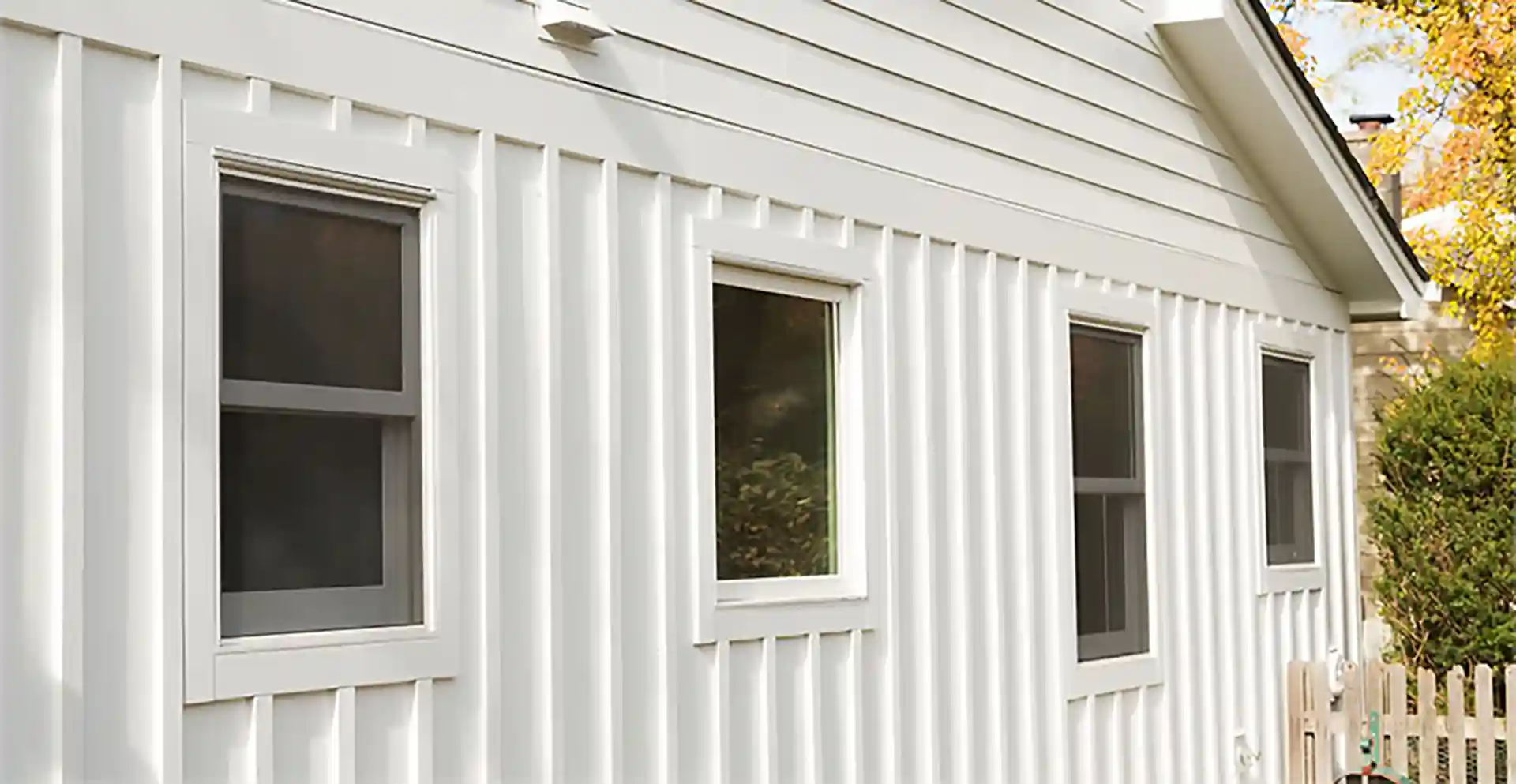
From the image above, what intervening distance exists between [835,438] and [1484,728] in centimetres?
505

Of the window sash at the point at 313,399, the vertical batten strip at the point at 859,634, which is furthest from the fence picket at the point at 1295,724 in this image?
the window sash at the point at 313,399

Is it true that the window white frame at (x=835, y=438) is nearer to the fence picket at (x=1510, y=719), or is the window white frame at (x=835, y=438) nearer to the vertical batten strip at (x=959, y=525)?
the vertical batten strip at (x=959, y=525)

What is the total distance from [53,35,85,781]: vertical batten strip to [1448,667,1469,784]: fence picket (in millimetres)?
8007

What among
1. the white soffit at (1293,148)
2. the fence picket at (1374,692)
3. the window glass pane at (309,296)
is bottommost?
the fence picket at (1374,692)

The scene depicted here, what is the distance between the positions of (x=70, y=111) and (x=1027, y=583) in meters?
4.80

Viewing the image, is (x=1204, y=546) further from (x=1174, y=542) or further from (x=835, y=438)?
(x=835, y=438)

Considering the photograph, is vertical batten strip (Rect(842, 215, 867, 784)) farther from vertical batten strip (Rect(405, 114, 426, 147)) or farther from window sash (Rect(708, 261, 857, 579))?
vertical batten strip (Rect(405, 114, 426, 147))

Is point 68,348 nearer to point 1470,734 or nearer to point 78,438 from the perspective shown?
point 78,438

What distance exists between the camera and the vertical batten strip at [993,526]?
7.84m

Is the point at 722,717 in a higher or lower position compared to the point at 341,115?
lower

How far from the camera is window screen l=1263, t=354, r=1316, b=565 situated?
1059 centimetres

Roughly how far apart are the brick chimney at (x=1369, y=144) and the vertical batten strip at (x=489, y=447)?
14.7 m

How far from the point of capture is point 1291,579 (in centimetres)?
1055

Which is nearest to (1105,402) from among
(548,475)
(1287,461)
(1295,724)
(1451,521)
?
(1287,461)
